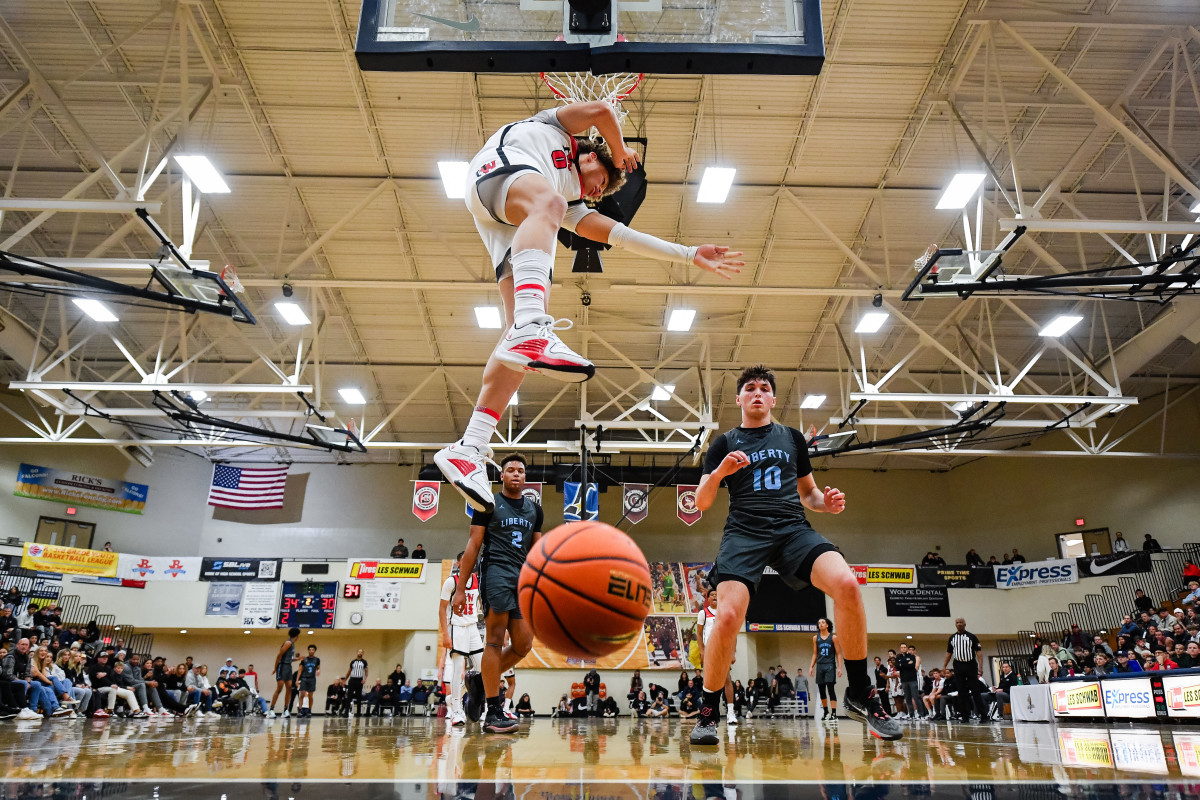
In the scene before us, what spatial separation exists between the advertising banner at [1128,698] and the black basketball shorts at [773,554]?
8.01 m

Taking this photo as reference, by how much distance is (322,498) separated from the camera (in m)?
27.0

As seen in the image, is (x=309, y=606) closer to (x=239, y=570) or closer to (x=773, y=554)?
(x=239, y=570)

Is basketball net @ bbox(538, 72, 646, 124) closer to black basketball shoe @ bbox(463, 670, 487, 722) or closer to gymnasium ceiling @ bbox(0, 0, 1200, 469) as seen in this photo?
gymnasium ceiling @ bbox(0, 0, 1200, 469)

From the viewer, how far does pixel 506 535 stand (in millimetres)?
5668

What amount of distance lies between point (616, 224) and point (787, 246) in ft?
43.2

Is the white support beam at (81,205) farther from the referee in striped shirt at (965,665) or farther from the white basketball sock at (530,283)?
the referee in striped shirt at (965,665)

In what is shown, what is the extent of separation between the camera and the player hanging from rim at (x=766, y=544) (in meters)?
3.82

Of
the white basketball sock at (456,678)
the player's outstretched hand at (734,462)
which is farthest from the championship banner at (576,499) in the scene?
the player's outstretched hand at (734,462)

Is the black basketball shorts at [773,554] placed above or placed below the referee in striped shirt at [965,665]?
above

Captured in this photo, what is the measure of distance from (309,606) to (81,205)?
50.4ft

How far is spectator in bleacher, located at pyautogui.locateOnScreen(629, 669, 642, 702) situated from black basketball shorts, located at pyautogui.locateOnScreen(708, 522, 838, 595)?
57.3ft

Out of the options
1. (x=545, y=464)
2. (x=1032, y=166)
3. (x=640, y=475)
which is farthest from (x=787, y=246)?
(x=545, y=464)

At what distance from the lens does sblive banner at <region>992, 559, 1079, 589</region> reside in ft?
69.3

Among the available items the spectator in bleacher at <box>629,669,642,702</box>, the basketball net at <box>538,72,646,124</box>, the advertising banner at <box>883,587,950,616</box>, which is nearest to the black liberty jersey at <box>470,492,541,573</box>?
the basketball net at <box>538,72,646,124</box>
